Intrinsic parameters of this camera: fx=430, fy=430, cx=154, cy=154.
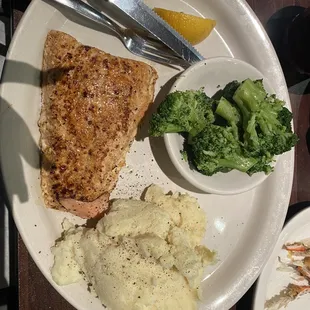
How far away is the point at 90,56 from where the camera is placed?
7.47ft

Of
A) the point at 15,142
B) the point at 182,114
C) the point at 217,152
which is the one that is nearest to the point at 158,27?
the point at 182,114

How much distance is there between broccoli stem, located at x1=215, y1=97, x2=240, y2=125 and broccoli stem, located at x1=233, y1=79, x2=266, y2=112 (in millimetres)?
48

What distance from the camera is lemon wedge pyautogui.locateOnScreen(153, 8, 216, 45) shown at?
8.12ft

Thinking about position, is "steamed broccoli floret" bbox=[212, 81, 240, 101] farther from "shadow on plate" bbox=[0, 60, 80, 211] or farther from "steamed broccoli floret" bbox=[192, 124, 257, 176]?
"shadow on plate" bbox=[0, 60, 80, 211]

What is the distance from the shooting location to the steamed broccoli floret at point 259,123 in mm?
Result: 2350

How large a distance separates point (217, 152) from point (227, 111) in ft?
0.83

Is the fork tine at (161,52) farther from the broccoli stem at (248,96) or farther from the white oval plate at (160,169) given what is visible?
the broccoli stem at (248,96)

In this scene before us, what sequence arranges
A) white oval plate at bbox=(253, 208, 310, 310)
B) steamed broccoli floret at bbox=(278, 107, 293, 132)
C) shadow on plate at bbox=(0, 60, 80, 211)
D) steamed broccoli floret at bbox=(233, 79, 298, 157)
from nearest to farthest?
shadow on plate at bbox=(0, 60, 80, 211) < steamed broccoli floret at bbox=(233, 79, 298, 157) < steamed broccoli floret at bbox=(278, 107, 293, 132) < white oval plate at bbox=(253, 208, 310, 310)

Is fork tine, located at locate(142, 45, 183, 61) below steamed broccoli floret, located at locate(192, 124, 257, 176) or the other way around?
the other way around

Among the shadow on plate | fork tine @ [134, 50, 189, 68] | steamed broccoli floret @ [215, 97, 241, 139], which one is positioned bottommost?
the shadow on plate

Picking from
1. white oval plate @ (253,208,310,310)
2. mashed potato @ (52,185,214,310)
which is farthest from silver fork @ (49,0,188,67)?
white oval plate @ (253,208,310,310)

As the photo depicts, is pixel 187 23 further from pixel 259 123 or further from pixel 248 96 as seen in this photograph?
pixel 259 123

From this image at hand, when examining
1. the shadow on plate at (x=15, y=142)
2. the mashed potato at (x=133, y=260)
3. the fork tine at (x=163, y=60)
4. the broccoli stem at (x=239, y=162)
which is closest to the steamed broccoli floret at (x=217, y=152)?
the broccoli stem at (x=239, y=162)

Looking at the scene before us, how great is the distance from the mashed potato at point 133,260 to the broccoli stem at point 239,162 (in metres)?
0.45
